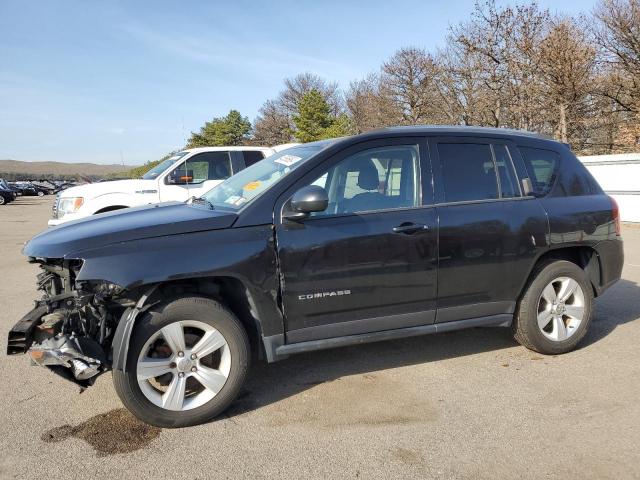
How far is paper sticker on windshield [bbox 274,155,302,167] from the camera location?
3908 mm

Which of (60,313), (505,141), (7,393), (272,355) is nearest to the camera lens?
(60,313)

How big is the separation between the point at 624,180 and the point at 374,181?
13.7 metres

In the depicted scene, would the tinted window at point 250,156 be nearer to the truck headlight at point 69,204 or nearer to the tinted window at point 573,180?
the truck headlight at point 69,204

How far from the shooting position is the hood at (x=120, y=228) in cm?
318

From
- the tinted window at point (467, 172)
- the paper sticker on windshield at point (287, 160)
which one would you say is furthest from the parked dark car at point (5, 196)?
the tinted window at point (467, 172)

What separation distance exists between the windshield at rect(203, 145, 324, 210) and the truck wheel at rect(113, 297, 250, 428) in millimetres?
841

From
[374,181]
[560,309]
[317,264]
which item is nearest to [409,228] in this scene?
[374,181]

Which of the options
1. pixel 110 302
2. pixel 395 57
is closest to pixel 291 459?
pixel 110 302

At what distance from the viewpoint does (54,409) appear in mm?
3543

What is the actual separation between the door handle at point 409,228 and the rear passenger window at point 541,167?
1.25m

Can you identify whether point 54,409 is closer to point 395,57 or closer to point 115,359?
point 115,359

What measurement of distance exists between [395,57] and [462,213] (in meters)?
38.0

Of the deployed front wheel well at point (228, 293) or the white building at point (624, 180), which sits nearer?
the deployed front wheel well at point (228, 293)

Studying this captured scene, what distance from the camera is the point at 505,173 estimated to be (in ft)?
14.1
